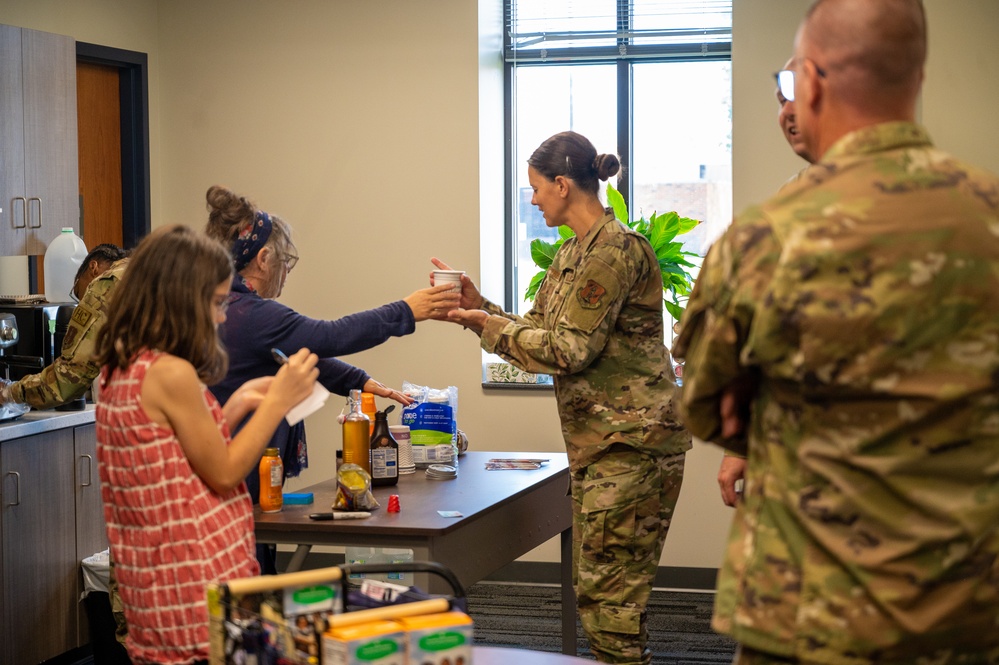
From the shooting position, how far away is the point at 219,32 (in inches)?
207

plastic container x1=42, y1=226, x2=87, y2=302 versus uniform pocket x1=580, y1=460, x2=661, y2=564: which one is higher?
plastic container x1=42, y1=226, x2=87, y2=302

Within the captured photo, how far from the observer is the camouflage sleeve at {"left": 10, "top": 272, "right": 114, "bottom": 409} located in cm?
310

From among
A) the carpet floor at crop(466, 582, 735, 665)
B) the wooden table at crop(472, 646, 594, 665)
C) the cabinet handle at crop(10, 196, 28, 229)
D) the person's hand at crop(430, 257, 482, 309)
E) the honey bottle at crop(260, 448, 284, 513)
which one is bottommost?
the carpet floor at crop(466, 582, 735, 665)

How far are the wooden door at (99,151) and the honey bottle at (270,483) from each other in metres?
2.88

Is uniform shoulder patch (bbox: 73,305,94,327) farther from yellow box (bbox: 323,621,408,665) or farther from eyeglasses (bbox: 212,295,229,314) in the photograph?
yellow box (bbox: 323,621,408,665)

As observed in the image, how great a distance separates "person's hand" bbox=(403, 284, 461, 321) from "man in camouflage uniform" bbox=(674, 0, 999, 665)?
5.82 ft

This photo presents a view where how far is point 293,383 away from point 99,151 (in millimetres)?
3800

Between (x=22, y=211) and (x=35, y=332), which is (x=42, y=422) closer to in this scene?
(x=35, y=332)

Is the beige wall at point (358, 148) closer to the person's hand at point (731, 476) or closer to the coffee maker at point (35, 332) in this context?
the coffee maker at point (35, 332)

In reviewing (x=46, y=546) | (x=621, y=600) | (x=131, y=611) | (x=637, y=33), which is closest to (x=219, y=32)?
(x=637, y=33)

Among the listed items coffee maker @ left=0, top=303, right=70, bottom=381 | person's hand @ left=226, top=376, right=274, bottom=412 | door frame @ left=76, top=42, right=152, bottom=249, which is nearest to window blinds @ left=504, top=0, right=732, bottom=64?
door frame @ left=76, top=42, right=152, bottom=249

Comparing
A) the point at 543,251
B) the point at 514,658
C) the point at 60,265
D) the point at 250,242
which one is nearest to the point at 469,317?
the point at 250,242

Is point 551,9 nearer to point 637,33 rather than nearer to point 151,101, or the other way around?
point 637,33

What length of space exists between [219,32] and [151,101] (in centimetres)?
49
